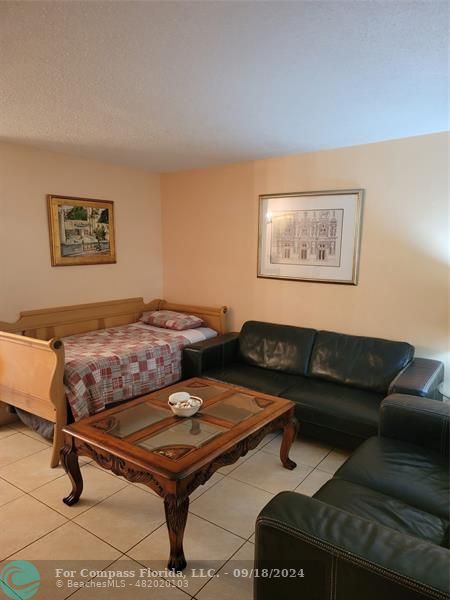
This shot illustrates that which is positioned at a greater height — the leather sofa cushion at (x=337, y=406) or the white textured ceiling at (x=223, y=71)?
the white textured ceiling at (x=223, y=71)

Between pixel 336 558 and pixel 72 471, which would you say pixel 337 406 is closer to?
pixel 336 558

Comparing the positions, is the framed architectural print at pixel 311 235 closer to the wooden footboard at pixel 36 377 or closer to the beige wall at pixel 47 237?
the beige wall at pixel 47 237

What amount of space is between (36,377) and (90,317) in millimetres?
1243

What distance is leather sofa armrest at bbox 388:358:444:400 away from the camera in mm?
2217

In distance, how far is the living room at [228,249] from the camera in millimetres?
1385

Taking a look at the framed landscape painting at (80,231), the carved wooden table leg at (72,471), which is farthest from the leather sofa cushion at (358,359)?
the framed landscape painting at (80,231)

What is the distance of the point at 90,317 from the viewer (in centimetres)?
370

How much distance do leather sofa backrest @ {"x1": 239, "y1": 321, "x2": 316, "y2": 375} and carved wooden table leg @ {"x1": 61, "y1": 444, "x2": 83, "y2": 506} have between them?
1734 millimetres

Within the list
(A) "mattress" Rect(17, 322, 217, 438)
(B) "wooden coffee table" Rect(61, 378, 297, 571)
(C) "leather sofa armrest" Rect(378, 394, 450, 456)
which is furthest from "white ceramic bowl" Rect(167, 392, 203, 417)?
(C) "leather sofa armrest" Rect(378, 394, 450, 456)

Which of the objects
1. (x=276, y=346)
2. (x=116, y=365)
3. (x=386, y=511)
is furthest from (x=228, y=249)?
(x=386, y=511)

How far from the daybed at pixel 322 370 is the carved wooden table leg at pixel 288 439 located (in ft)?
0.80

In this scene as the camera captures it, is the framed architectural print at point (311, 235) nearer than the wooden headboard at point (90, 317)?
Yes

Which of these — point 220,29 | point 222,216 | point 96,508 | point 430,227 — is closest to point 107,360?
point 96,508

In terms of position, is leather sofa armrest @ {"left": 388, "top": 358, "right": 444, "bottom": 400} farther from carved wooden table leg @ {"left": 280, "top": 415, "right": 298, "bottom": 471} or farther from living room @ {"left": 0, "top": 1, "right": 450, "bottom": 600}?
carved wooden table leg @ {"left": 280, "top": 415, "right": 298, "bottom": 471}
